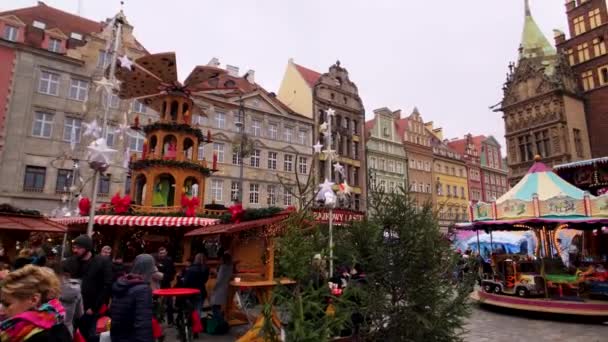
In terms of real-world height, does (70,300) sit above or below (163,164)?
below

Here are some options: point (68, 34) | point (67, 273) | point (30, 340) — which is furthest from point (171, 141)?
point (68, 34)

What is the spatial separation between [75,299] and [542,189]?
15175mm

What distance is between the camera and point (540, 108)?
30688mm

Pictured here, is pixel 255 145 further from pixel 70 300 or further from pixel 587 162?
pixel 70 300

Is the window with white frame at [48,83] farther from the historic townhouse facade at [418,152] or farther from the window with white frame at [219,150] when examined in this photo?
the historic townhouse facade at [418,152]

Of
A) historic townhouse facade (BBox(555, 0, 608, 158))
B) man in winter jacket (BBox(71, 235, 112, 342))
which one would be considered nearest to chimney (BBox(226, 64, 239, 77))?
historic townhouse facade (BBox(555, 0, 608, 158))

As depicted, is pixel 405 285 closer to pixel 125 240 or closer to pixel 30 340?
pixel 30 340

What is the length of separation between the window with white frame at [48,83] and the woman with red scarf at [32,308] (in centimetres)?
2611

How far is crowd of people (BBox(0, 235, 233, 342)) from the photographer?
2391 millimetres

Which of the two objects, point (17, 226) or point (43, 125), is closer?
point (17, 226)

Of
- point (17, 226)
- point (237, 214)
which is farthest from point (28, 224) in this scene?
point (237, 214)

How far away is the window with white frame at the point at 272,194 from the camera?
3186cm

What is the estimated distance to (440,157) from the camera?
47.8 m

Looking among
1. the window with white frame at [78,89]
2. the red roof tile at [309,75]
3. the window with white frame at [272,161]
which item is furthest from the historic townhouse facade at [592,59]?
the window with white frame at [78,89]
